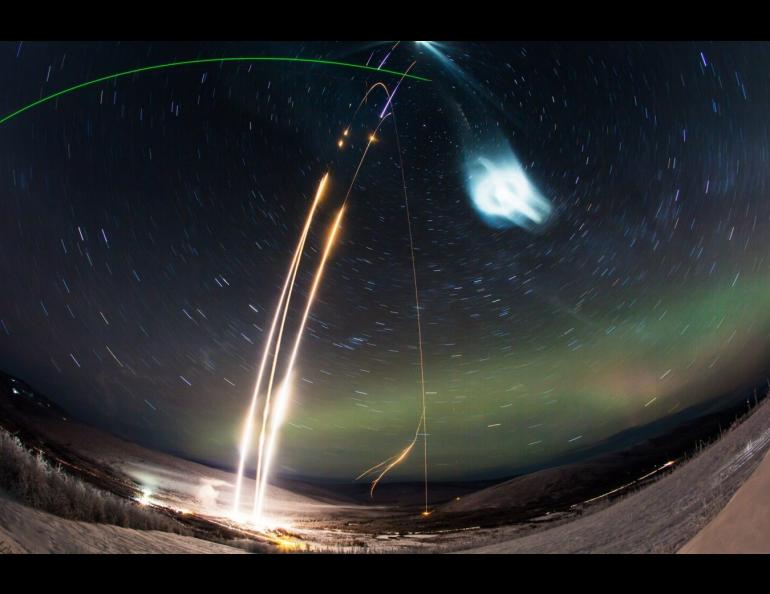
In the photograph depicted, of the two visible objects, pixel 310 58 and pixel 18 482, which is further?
pixel 310 58

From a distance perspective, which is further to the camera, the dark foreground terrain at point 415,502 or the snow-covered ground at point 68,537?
the dark foreground terrain at point 415,502

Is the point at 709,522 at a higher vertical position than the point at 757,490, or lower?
lower

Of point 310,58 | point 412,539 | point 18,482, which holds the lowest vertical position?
point 412,539

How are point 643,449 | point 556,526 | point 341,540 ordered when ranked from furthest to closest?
1. point 643,449
2. point 556,526
3. point 341,540

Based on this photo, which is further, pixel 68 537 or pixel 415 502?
pixel 415 502

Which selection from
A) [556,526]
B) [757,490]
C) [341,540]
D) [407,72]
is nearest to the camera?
[757,490]

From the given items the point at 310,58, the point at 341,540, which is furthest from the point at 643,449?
the point at 310,58

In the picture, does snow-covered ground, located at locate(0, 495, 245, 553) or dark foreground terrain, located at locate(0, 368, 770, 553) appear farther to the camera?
dark foreground terrain, located at locate(0, 368, 770, 553)

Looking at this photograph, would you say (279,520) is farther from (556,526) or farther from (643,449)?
(643,449)
